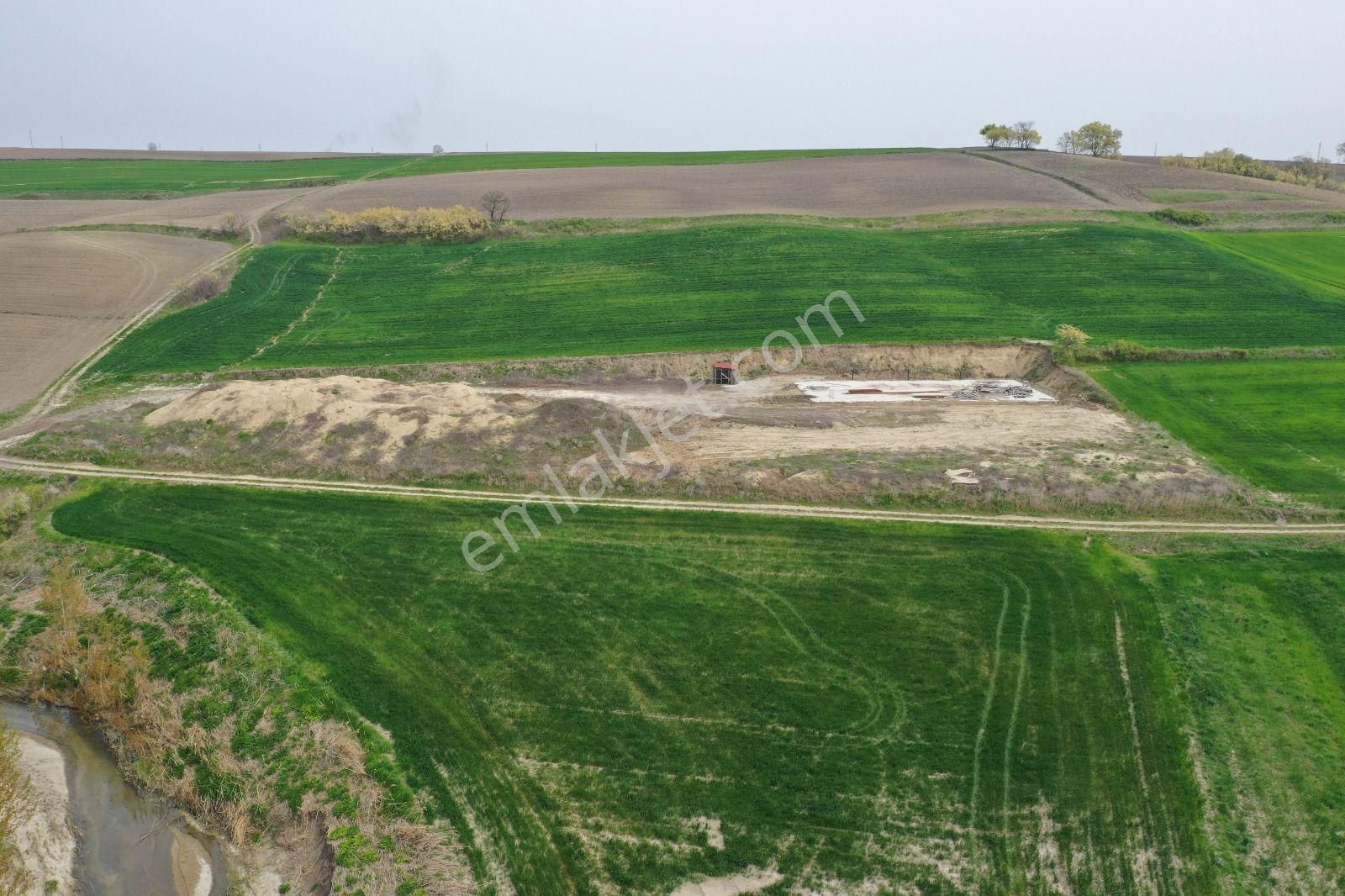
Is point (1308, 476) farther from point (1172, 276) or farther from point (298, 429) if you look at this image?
point (298, 429)

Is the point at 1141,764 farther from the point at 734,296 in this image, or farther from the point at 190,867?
the point at 734,296

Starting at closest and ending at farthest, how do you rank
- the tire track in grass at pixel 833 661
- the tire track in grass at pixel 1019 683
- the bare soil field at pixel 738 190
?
the tire track in grass at pixel 1019 683 → the tire track in grass at pixel 833 661 → the bare soil field at pixel 738 190

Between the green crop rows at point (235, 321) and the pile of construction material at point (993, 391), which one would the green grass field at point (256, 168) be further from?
the pile of construction material at point (993, 391)

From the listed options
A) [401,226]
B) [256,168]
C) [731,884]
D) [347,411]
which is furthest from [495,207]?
[731,884]

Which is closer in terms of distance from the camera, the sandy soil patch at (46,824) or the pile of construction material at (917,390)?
the sandy soil patch at (46,824)

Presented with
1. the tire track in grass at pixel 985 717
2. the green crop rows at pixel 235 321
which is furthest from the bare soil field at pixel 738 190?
the tire track in grass at pixel 985 717
